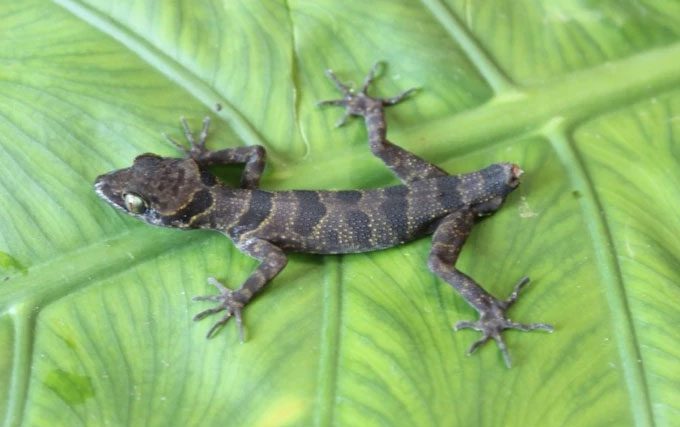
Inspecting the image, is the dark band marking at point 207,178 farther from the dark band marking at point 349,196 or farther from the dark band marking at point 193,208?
the dark band marking at point 349,196

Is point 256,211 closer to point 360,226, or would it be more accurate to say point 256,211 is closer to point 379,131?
point 360,226

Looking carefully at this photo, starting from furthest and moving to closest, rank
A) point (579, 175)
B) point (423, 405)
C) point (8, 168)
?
point (579, 175), point (8, 168), point (423, 405)

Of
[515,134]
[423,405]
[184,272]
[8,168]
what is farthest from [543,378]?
[8,168]

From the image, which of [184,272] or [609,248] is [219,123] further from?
[609,248]

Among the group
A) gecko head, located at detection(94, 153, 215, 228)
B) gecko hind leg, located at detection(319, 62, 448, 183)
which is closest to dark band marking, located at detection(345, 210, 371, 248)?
gecko hind leg, located at detection(319, 62, 448, 183)

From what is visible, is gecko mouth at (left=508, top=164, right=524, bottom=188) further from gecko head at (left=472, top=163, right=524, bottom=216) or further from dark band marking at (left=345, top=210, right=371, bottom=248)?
dark band marking at (left=345, top=210, right=371, bottom=248)

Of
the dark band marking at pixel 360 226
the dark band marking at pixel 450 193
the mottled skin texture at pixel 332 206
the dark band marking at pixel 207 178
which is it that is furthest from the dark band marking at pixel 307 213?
the dark band marking at pixel 450 193
